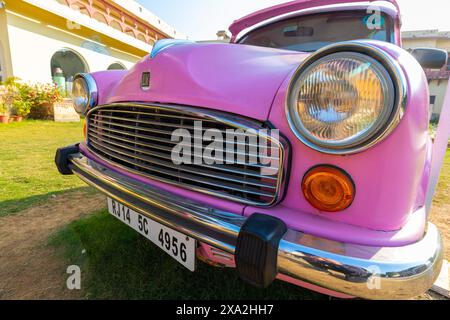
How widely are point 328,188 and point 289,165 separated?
0.16 metres

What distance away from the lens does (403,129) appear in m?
0.81

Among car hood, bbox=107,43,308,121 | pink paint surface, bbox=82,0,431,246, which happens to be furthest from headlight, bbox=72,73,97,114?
pink paint surface, bbox=82,0,431,246

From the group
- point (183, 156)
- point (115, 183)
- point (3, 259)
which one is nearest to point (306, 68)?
point (183, 156)

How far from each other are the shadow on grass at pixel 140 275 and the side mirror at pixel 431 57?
5.36ft

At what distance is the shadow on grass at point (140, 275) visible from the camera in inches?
59.5

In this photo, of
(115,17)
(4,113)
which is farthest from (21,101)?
(115,17)

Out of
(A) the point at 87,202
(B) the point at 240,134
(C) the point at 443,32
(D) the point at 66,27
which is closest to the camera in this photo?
(B) the point at 240,134

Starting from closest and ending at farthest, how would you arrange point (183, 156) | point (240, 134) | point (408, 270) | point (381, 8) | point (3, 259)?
point (408, 270) → point (240, 134) → point (183, 156) → point (3, 259) → point (381, 8)

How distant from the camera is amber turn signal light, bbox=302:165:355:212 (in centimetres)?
89

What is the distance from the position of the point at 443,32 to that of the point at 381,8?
2458 centimetres

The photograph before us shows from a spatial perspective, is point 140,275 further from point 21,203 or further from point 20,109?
point 20,109

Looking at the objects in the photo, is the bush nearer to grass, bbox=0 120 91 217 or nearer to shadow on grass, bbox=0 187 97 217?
grass, bbox=0 120 91 217

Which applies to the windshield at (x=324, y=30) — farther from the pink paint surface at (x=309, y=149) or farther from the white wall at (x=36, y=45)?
the white wall at (x=36, y=45)
